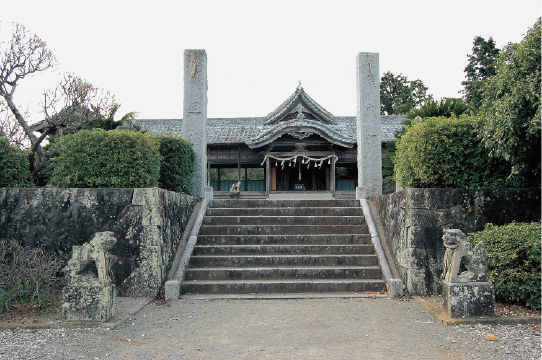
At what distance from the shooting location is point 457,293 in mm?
4996

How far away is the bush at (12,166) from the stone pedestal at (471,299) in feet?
23.9

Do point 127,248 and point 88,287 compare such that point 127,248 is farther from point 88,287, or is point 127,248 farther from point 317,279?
point 317,279

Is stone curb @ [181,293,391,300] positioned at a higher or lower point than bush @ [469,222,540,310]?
lower

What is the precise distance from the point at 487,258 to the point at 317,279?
8.50 ft

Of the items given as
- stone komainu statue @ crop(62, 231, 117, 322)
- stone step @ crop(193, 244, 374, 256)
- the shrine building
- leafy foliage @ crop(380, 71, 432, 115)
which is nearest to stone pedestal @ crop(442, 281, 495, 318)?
stone step @ crop(193, 244, 374, 256)

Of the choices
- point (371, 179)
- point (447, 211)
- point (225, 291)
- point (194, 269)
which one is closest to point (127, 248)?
point (194, 269)

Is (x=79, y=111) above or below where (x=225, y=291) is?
above

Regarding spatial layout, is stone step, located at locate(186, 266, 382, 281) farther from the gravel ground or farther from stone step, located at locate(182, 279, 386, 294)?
the gravel ground

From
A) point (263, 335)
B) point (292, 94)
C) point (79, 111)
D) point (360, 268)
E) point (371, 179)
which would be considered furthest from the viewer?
point (292, 94)

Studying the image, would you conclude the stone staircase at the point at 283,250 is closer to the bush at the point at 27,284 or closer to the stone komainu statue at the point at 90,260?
the stone komainu statue at the point at 90,260

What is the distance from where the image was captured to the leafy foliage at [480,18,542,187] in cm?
545

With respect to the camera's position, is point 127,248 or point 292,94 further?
point 292,94

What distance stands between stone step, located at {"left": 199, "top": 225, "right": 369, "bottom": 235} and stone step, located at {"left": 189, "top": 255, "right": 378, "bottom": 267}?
966 mm

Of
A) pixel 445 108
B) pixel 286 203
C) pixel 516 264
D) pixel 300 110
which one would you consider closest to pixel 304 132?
pixel 300 110
